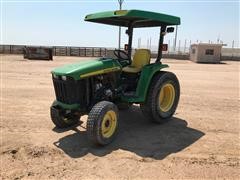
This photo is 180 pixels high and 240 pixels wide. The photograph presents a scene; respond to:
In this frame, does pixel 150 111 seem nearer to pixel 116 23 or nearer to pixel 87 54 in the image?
pixel 116 23

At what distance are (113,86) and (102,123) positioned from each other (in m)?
1.11

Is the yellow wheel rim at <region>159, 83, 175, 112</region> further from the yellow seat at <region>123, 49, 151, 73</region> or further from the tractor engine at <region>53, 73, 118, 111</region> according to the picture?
the tractor engine at <region>53, 73, 118, 111</region>

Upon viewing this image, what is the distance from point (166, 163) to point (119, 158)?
745 mm

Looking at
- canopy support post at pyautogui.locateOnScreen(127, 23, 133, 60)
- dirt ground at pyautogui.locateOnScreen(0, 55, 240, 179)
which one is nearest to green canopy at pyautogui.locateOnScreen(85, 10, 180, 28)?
canopy support post at pyautogui.locateOnScreen(127, 23, 133, 60)

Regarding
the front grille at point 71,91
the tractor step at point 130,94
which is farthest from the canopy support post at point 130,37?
the front grille at point 71,91

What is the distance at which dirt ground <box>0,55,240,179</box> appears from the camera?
4.57 m

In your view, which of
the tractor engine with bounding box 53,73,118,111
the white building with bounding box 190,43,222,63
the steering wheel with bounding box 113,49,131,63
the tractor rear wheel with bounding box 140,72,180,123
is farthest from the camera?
the white building with bounding box 190,43,222,63

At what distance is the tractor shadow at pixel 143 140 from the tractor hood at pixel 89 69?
3.99 feet

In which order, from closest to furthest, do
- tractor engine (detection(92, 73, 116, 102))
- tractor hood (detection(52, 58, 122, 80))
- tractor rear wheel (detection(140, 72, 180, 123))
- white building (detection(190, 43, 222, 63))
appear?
tractor hood (detection(52, 58, 122, 80)) < tractor engine (detection(92, 73, 116, 102)) < tractor rear wheel (detection(140, 72, 180, 123)) < white building (detection(190, 43, 222, 63))

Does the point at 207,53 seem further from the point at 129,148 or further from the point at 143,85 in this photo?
the point at 129,148

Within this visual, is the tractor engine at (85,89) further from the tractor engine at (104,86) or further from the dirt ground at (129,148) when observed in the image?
the dirt ground at (129,148)

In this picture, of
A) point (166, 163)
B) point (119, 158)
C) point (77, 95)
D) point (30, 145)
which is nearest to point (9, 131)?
point (30, 145)

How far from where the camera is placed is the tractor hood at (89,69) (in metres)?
5.50

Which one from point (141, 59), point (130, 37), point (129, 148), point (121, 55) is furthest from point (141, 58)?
point (129, 148)
